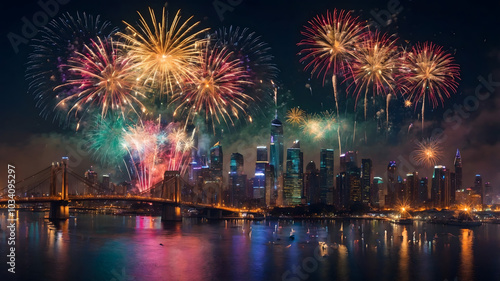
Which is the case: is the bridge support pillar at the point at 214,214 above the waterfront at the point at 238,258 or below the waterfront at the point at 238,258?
below

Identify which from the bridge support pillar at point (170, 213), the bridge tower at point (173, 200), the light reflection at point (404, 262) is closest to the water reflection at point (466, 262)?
the light reflection at point (404, 262)

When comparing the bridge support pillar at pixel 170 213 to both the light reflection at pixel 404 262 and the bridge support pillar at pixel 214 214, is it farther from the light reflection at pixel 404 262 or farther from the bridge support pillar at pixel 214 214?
the light reflection at pixel 404 262

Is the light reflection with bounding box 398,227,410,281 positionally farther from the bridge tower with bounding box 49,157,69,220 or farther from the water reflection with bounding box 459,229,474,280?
the bridge tower with bounding box 49,157,69,220

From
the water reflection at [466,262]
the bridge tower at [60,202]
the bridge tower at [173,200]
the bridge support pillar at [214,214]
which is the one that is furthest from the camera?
the bridge support pillar at [214,214]

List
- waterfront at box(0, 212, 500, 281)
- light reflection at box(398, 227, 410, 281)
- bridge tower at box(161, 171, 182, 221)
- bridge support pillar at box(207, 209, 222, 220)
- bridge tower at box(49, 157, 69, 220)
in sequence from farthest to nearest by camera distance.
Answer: bridge support pillar at box(207, 209, 222, 220) < bridge tower at box(161, 171, 182, 221) < bridge tower at box(49, 157, 69, 220) < light reflection at box(398, 227, 410, 281) < waterfront at box(0, 212, 500, 281)

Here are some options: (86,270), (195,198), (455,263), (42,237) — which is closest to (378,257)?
(455,263)

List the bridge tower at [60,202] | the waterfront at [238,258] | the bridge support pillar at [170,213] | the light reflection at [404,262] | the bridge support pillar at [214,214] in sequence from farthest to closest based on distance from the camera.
Answer: the bridge support pillar at [214,214] → the bridge support pillar at [170,213] → the bridge tower at [60,202] → the light reflection at [404,262] → the waterfront at [238,258]

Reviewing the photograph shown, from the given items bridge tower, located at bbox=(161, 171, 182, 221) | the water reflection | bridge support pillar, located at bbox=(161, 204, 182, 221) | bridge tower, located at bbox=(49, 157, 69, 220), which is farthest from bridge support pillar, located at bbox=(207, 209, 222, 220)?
the water reflection

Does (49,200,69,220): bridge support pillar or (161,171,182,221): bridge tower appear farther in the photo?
(161,171,182,221): bridge tower

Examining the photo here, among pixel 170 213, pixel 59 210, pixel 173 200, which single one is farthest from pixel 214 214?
pixel 59 210

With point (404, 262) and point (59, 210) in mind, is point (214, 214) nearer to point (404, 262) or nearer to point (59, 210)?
point (59, 210)

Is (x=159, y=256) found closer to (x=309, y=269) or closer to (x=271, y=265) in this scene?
(x=271, y=265)
